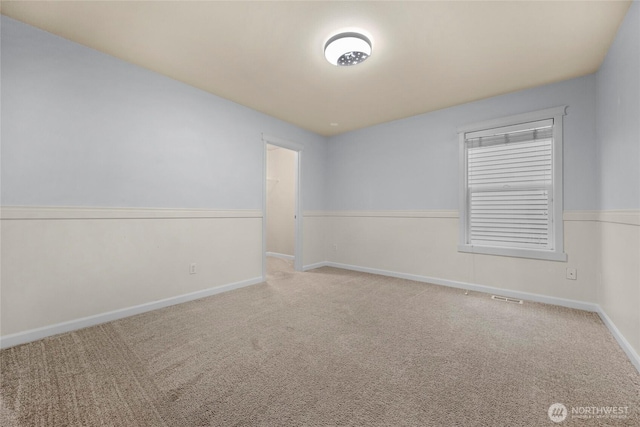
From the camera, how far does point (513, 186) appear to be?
Answer: 3.27 metres

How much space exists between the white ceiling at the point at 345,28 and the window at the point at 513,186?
0.48 metres

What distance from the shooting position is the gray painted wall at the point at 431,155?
2834 millimetres

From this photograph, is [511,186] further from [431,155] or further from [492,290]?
[492,290]

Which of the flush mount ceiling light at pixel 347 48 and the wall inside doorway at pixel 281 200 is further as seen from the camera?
the wall inside doorway at pixel 281 200

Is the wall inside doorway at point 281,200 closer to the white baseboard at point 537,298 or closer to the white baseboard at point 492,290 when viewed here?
the white baseboard at point 537,298

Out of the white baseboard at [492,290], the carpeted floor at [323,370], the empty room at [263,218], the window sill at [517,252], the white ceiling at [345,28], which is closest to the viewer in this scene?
the carpeted floor at [323,370]

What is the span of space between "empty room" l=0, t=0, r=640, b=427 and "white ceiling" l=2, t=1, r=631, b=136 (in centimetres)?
2

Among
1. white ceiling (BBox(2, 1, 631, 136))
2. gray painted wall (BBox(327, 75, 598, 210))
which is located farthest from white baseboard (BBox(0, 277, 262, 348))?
gray painted wall (BBox(327, 75, 598, 210))

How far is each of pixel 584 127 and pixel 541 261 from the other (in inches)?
58.9

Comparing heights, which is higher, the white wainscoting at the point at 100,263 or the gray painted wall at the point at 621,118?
the gray painted wall at the point at 621,118

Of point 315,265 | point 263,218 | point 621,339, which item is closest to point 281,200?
point 315,265

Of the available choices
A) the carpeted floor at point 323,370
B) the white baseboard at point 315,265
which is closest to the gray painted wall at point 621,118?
the carpeted floor at point 323,370

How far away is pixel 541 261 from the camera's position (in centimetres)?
304

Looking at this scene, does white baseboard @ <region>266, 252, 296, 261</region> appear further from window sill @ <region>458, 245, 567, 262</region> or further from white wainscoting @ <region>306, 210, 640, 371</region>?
window sill @ <region>458, 245, 567, 262</region>
